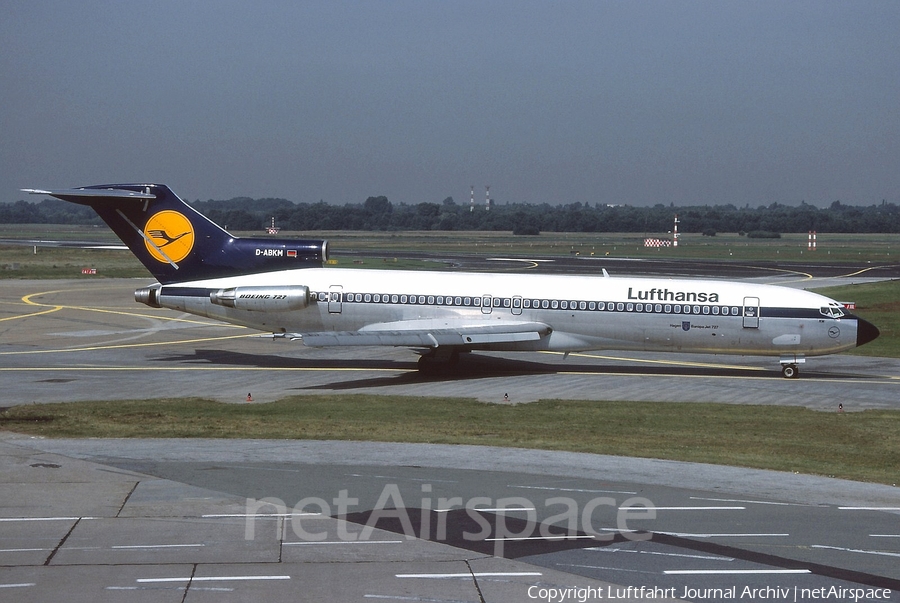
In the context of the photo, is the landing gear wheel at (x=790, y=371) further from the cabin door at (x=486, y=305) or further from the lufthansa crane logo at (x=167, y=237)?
the lufthansa crane logo at (x=167, y=237)

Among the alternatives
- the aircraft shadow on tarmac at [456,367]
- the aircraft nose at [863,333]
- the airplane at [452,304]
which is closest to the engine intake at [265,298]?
the airplane at [452,304]

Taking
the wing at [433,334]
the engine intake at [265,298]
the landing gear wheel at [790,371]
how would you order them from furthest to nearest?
the engine intake at [265,298] < the landing gear wheel at [790,371] < the wing at [433,334]

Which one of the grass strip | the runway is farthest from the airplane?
the runway

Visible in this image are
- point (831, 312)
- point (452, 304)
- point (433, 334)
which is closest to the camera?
point (433, 334)

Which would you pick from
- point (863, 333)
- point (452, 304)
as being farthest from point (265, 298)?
point (863, 333)

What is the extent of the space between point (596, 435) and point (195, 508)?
10617mm

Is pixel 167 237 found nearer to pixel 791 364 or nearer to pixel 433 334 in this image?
pixel 433 334

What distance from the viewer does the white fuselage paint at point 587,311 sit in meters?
32.7

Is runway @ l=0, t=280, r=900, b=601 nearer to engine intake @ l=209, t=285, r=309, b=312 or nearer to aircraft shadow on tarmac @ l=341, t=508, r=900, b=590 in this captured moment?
aircraft shadow on tarmac @ l=341, t=508, r=900, b=590

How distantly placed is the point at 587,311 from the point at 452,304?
4.79 meters

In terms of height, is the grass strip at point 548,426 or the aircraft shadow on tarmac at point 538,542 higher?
the aircraft shadow on tarmac at point 538,542

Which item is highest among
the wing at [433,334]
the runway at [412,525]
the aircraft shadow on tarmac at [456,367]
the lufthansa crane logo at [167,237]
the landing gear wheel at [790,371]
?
the lufthansa crane logo at [167,237]

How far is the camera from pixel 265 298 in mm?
33719

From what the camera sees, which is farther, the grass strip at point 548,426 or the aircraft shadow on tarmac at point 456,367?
the aircraft shadow on tarmac at point 456,367
